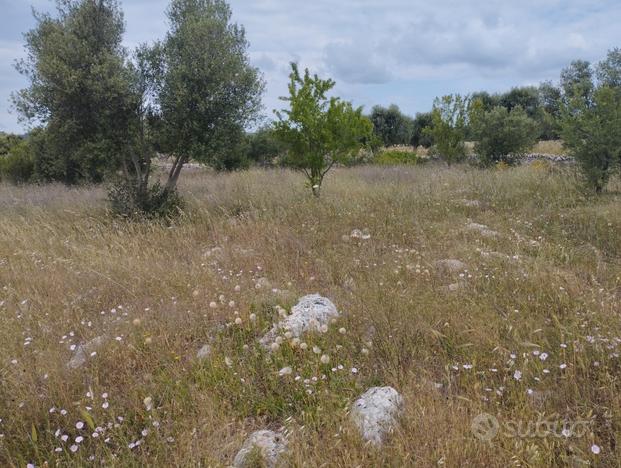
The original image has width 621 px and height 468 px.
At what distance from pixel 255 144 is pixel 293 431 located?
920 inches

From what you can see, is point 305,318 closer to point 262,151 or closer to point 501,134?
point 501,134

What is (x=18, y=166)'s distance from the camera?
19000 millimetres

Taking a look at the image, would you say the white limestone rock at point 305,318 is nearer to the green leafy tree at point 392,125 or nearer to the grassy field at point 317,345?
the grassy field at point 317,345

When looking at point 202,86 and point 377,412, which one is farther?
point 202,86

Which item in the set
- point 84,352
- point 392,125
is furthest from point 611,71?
point 392,125

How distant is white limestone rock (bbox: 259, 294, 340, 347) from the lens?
3402 mm

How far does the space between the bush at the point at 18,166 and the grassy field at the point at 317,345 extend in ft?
47.9

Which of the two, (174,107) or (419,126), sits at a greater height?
(419,126)

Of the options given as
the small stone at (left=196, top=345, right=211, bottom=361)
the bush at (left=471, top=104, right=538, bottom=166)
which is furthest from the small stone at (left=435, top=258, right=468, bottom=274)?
the bush at (left=471, top=104, right=538, bottom=166)

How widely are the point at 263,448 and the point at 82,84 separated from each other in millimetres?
8945

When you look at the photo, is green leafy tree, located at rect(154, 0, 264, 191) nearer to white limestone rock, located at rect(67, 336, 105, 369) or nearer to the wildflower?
white limestone rock, located at rect(67, 336, 105, 369)

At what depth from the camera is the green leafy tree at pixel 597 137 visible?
30.2 ft

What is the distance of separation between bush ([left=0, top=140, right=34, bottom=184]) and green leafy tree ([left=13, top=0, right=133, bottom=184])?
10861mm

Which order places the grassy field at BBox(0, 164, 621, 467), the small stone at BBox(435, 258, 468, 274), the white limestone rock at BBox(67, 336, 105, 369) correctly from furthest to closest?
the small stone at BBox(435, 258, 468, 274) < the white limestone rock at BBox(67, 336, 105, 369) < the grassy field at BBox(0, 164, 621, 467)
